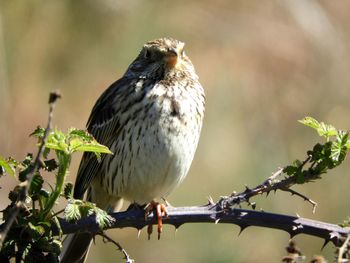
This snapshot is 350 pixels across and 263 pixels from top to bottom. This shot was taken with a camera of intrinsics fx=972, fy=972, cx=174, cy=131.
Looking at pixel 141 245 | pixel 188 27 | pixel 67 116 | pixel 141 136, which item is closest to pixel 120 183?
pixel 141 136

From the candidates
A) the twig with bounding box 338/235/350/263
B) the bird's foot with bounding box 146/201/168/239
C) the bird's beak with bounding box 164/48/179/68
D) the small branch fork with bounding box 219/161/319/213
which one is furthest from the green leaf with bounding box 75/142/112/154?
the bird's beak with bounding box 164/48/179/68

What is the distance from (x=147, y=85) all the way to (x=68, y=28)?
8.37 ft

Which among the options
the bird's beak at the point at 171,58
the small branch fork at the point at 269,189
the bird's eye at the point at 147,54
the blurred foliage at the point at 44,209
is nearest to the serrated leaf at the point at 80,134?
the blurred foliage at the point at 44,209

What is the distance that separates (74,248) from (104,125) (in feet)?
2.57

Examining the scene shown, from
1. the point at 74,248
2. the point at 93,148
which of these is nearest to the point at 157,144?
the point at 74,248

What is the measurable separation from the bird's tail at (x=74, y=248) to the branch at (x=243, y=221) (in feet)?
3.11

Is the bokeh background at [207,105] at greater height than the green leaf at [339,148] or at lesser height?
greater

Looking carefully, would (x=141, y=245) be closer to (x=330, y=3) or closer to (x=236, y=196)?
(x=236, y=196)

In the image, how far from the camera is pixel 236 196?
3363 millimetres

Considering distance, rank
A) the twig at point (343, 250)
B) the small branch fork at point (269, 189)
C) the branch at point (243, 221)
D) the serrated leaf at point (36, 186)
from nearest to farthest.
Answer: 1. the twig at point (343, 250)
2. the serrated leaf at point (36, 186)
3. the branch at point (243, 221)
4. the small branch fork at point (269, 189)

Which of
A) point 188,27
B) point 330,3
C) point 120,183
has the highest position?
point 330,3

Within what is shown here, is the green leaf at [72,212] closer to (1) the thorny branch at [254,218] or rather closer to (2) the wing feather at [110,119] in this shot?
(1) the thorny branch at [254,218]

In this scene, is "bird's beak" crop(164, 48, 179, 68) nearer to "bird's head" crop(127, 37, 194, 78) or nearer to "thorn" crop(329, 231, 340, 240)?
"bird's head" crop(127, 37, 194, 78)

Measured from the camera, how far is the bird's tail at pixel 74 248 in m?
4.40
